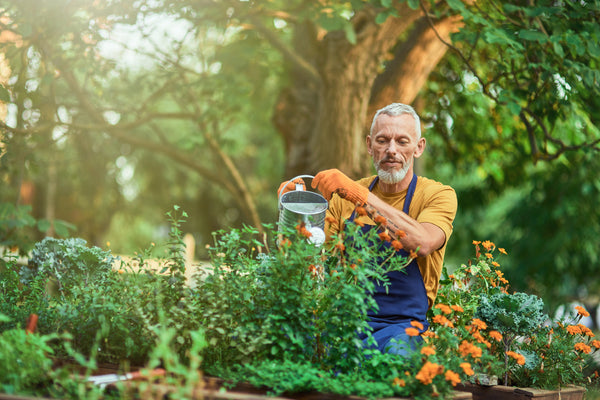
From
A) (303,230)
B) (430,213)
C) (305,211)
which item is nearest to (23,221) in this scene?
(305,211)

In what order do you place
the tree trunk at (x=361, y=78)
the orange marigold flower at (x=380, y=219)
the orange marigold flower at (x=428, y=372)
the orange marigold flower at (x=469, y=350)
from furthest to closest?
the tree trunk at (x=361, y=78)
the orange marigold flower at (x=380, y=219)
the orange marigold flower at (x=469, y=350)
the orange marigold flower at (x=428, y=372)

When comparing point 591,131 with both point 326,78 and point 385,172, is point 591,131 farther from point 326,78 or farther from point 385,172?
point 385,172

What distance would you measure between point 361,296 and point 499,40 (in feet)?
9.03

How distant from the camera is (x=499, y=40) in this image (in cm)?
435

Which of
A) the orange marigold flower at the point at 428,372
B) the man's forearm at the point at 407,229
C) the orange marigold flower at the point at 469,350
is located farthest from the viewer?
the man's forearm at the point at 407,229

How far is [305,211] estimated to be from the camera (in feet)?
9.41

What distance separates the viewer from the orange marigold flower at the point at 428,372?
2.27m

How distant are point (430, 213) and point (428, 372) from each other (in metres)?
1.04

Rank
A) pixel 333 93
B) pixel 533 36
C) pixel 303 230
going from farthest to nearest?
pixel 333 93 → pixel 533 36 → pixel 303 230

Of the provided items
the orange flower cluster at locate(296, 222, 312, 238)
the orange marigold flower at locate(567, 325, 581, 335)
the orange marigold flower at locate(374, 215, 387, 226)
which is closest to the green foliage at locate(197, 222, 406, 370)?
the orange flower cluster at locate(296, 222, 312, 238)

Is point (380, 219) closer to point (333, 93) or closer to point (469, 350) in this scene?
point (469, 350)

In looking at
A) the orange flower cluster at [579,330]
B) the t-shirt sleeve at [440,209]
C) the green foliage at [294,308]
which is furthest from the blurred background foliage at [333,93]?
the orange flower cluster at [579,330]

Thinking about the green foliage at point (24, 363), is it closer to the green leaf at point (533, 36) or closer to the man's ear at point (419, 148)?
the man's ear at point (419, 148)

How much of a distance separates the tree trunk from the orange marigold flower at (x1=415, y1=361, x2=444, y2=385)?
12.5 feet
